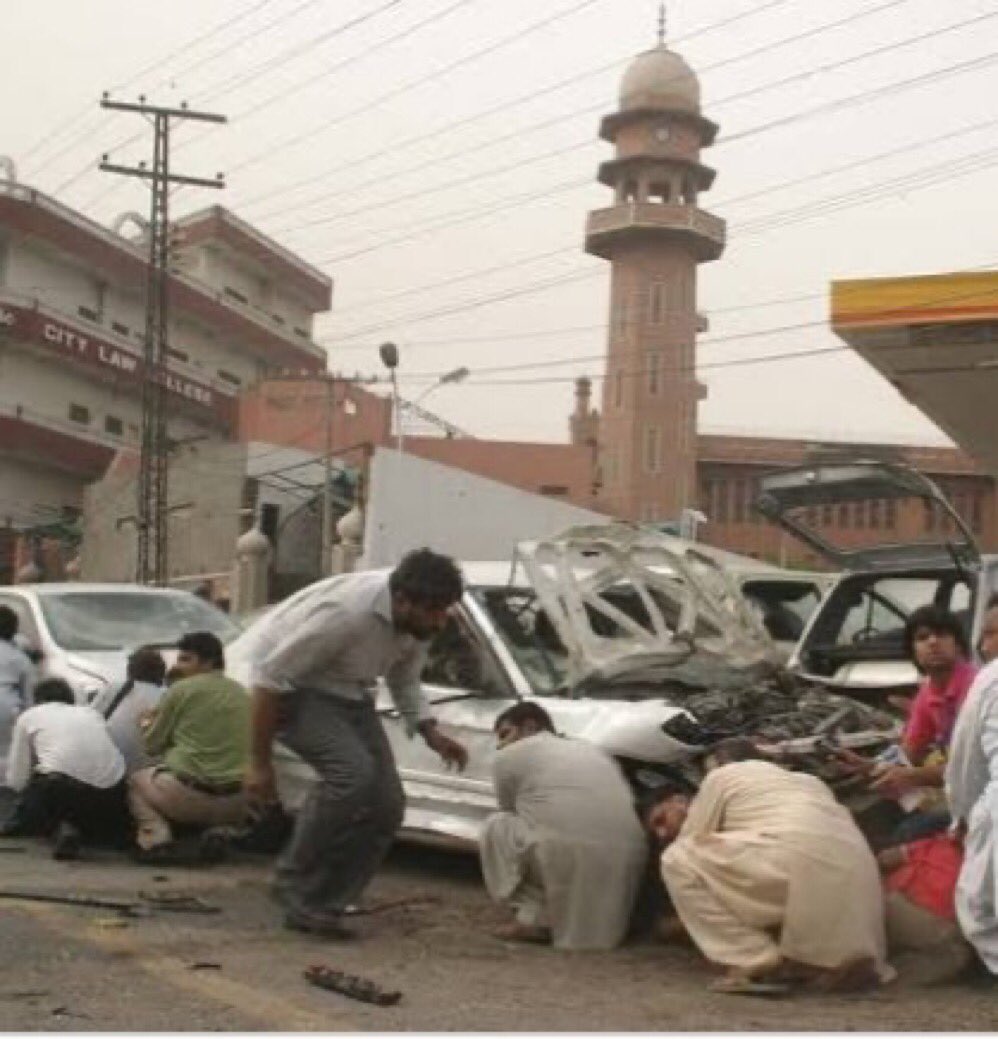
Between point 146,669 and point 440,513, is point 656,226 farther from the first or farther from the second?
point 146,669

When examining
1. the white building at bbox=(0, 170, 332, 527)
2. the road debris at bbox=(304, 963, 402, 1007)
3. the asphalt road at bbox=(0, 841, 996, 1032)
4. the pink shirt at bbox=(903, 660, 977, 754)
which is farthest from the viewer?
the white building at bbox=(0, 170, 332, 527)

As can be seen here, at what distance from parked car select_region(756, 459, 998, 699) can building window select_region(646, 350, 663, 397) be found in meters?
60.4

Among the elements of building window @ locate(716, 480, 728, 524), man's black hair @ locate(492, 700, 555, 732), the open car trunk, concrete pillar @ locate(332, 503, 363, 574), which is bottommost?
man's black hair @ locate(492, 700, 555, 732)

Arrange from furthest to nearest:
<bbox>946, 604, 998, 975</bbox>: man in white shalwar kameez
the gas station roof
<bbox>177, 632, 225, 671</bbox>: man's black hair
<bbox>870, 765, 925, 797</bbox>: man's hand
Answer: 1. the gas station roof
2. <bbox>177, 632, 225, 671</bbox>: man's black hair
3. <bbox>870, 765, 925, 797</bbox>: man's hand
4. <bbox>946, 604, 998, 975</bbox>: man in white shalwar kameez

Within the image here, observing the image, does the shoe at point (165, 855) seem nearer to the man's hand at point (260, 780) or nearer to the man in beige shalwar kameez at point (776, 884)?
the man's hand at point (260, 780)

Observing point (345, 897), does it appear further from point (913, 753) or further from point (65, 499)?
point (65, 499)

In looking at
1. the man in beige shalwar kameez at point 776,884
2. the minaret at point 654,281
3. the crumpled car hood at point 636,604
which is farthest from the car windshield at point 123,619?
the minaret at point 654,281

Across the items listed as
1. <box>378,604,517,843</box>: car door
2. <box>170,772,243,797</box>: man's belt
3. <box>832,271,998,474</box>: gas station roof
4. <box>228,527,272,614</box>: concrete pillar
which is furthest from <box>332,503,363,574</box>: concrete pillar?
<box>378,604,517,843</box>: car door

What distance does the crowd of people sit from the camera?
5.11 metres

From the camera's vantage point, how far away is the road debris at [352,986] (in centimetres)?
481

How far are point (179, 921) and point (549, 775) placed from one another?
5.09ft

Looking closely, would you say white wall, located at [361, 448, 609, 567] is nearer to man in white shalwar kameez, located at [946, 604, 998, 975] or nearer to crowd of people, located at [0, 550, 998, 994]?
crowd of people, located at [0, 550, 998, 994]

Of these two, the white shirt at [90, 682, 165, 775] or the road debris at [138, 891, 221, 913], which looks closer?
the road debris at [138, 891, 221, 913]

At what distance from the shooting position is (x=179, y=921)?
6121 millimetres
